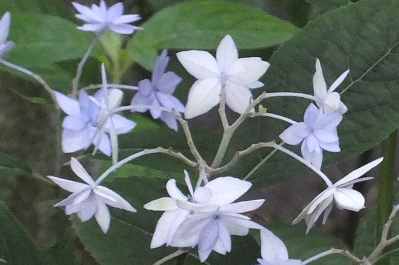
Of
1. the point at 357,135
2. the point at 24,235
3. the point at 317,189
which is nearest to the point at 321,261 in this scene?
the point at 357,135

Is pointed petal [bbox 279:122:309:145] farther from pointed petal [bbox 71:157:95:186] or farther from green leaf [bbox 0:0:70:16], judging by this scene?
green leaf [bbox 0:0:70:16]

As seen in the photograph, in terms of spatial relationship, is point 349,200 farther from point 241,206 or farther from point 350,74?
point 350,74

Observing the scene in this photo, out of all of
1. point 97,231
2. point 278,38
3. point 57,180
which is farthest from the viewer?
point 278,38

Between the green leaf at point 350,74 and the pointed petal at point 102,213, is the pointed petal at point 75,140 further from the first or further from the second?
the green leaf at point 350,74

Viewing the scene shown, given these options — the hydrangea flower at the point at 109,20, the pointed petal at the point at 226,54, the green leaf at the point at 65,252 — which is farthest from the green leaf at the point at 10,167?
the pointed petal at the point at 226,54

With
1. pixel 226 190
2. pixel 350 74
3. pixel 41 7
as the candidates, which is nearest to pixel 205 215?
pixel 226 190

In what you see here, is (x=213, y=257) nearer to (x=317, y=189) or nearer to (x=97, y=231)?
(x=97, y=231)
